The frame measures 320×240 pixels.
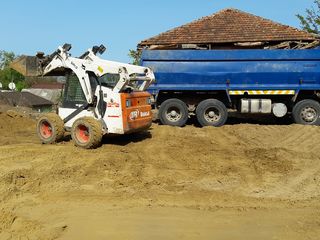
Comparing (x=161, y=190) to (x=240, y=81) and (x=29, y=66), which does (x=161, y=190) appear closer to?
(x=29, y=66)

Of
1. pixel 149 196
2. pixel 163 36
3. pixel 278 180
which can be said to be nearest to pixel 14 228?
pixel 149 196

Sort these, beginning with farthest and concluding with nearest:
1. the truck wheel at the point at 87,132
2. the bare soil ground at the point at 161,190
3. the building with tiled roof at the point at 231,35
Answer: the building with tiled roof at the point at 231,35 → the truck wheel at the point at 87,132 → the bare soil ground at the point at 161,190

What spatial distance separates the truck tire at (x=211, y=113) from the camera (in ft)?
48.7

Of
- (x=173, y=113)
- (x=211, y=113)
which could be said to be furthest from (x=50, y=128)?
(x=211, y=113)

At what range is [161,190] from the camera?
7668 millimetres

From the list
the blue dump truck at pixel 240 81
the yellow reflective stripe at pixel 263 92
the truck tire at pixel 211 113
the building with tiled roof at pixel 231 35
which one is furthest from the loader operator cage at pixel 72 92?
the building with tiled roof at pixel 231 35

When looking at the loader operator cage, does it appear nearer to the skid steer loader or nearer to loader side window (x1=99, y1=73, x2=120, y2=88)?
the skid steer loader

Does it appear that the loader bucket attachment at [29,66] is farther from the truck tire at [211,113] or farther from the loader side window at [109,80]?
the truck tire at [211,113]

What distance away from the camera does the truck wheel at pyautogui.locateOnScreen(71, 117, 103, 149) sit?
401 inches

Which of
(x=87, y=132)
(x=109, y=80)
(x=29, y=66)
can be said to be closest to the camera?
(x=87, y=132)

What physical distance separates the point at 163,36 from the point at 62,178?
622 inches

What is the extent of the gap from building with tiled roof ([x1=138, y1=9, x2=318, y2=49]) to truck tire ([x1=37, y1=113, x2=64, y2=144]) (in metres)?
11.6

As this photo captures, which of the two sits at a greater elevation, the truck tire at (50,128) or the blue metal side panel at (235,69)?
the blue metal side panel at (235,69)

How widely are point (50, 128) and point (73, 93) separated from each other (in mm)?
1026
